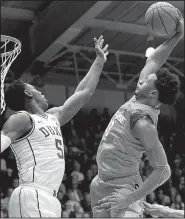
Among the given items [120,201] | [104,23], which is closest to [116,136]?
[120,201]

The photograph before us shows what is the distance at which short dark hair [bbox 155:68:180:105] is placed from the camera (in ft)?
16.8

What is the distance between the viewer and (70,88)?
1895 centimetres

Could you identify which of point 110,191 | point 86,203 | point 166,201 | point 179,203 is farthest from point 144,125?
point 179,203

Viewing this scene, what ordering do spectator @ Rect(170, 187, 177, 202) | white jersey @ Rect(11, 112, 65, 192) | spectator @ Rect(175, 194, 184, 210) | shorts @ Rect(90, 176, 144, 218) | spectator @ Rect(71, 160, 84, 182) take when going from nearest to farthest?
white jersey @ Rect(11, 112, 65, 192)
shorts @ Rect(90, 176, 144, 218)
spectator @ Rect(71, 160, 84, 182)
spectator @ Rect(175, 194, 184, 210)
spectator @ Rect(170, 187, 177, 202)

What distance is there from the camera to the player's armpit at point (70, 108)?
5465mm

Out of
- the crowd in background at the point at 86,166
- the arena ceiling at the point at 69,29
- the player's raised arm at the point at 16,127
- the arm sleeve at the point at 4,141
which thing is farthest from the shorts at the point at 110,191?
the arena ceiling at the point at 69,29

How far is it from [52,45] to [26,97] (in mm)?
9517

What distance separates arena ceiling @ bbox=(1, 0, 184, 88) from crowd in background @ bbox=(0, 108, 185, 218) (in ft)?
5.11

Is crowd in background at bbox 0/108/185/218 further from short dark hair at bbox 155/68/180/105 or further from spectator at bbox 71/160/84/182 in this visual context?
short dark hair at bbox 155/68/180/105

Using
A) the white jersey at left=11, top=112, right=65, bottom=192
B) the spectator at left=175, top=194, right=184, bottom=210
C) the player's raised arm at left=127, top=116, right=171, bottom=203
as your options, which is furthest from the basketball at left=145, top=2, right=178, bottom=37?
the spectator at left=175, top=194, right=184, bottom=210

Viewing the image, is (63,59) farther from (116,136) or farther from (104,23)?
(116,136)

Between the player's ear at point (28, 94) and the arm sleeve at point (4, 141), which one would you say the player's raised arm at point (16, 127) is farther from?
the player's ear at point (28, 94)

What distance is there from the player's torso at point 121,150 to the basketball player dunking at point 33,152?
1.35ft

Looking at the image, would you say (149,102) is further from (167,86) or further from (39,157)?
(39,157)
